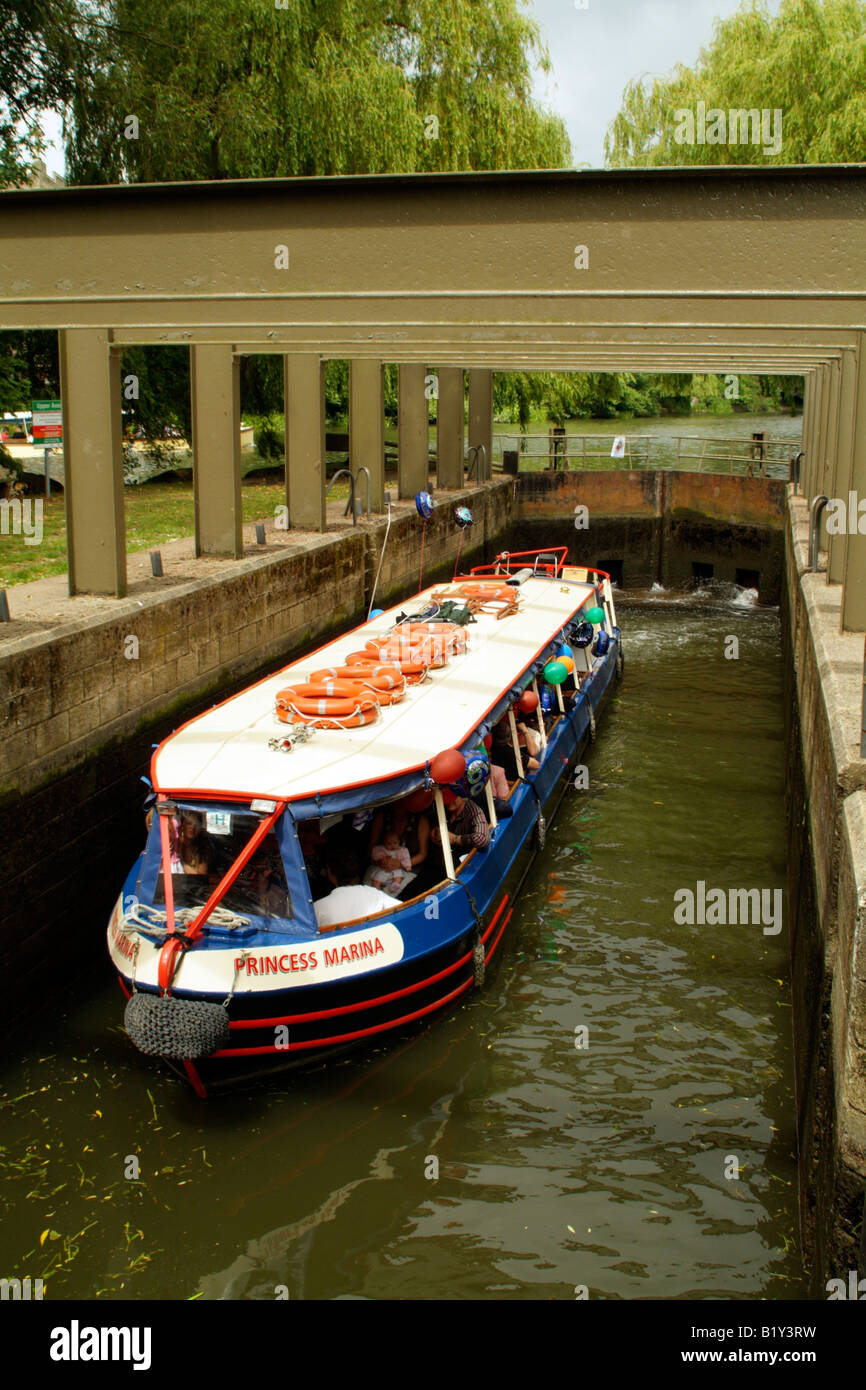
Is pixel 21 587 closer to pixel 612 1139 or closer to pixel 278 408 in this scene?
pixel 612 1139

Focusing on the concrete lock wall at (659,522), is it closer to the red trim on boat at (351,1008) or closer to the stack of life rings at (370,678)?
the stack of life rings at (370,678)

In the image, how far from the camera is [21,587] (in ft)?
41.0

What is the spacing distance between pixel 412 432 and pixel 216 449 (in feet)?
28.0

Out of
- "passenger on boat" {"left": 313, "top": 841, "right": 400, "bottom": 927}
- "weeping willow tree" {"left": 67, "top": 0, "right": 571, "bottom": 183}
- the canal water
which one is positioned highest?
"weeping willow tree" {"left": 67, "top": 0, "right": 571, "bottom": 183}

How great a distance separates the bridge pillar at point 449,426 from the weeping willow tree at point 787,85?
7.74 meters

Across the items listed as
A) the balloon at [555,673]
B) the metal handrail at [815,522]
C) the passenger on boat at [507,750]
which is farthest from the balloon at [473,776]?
the metal handrail at [815,522]

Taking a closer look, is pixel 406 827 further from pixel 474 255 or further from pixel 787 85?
pixel 787 85

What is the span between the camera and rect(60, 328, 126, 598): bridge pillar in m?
11.6

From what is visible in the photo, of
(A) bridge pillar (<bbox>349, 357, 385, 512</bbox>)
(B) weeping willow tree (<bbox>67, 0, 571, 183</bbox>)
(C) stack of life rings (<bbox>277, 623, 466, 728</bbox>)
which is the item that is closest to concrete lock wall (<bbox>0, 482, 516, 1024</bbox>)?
(C) stack of life rings (<bbox>277, 623, 466, 728</bbox>)

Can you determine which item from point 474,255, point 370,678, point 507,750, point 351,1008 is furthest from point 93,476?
point 351,1008

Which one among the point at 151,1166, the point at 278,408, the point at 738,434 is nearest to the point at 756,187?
the point at 151,1166

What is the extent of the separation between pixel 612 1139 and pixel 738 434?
134 feet

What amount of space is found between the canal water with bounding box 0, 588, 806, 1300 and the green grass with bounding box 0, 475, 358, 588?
634cm

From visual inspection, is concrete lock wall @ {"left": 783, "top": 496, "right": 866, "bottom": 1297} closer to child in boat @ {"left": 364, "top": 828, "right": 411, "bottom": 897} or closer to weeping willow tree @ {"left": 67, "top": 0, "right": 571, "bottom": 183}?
child in boat @ {"left": 364, "top": 828, "right": 411, "bottom": 897}
